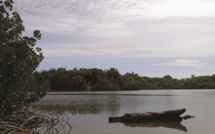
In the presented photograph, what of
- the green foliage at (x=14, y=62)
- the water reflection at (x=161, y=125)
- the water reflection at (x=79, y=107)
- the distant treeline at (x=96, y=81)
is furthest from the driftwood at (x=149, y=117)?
the distant treeline at (x=96, y=81)

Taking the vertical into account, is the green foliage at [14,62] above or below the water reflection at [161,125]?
above

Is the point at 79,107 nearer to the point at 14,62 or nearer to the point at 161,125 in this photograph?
the point at 161,125

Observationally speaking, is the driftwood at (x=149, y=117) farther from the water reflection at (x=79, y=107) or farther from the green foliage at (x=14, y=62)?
the green foliage at (x=14, y=62)

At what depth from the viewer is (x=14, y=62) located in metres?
10.1

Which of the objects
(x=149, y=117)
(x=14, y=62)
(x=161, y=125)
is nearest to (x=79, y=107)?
(x=149, y=117)

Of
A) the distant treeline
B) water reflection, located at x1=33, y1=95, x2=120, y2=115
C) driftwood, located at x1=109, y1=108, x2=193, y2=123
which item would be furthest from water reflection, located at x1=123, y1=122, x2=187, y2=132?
the distant treeline

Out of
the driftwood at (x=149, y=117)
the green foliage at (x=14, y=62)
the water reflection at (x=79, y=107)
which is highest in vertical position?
the green foliage at (x=14, y=62)

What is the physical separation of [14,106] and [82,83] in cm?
12439

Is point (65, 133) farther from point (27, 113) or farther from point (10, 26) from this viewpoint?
point (10, 26)

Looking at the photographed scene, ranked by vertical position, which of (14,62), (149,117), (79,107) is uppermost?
(14,62)

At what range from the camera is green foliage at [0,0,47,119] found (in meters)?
9.88

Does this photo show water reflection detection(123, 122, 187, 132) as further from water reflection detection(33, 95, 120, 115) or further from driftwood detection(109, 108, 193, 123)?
water reflection detection(33, 95, 120, 115)

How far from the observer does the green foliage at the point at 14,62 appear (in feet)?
→ 32.4

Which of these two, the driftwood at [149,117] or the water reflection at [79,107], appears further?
the water reflection at [79,107]
